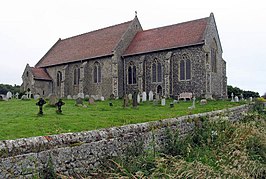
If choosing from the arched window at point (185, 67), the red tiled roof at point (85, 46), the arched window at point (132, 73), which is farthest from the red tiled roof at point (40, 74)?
→ the arched window at point (185, 67)

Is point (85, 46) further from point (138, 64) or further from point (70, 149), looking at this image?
point (70, 149)

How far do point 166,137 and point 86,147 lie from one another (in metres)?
3.33

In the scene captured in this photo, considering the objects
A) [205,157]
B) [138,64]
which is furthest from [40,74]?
[205,157]

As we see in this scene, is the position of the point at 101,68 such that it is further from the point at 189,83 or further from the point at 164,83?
the point at 189,83

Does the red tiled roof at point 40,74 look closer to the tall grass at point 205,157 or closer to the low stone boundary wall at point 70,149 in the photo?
the tall grass at point 205,157

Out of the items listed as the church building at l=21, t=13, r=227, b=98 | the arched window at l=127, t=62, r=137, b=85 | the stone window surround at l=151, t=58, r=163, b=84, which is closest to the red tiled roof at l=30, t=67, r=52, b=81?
the church building at l=21, t=13, r=227, b=98

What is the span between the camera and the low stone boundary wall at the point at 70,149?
17.9 ft

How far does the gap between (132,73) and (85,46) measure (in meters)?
8.11

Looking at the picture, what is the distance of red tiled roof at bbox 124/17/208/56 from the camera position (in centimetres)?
2683

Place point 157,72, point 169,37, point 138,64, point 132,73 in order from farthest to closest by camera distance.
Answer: point 132,73 < point 138,64 < point 169,37 < point 157,72

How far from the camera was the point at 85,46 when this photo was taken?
34750 mm

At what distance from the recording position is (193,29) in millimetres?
27891

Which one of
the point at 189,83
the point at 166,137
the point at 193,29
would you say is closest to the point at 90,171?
the point at 166,137

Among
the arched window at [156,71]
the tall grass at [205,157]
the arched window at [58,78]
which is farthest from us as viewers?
the arched window at [58,78]
